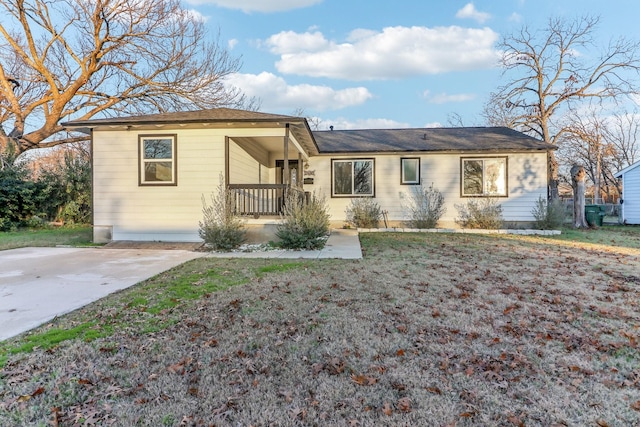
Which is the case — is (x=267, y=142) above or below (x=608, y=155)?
below

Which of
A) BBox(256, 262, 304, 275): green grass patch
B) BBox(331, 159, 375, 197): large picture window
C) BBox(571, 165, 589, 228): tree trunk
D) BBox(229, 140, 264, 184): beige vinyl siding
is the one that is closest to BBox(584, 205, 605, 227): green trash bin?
BBox(571, 165, 589, 228): tree trunk

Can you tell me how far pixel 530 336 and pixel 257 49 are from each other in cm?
1838

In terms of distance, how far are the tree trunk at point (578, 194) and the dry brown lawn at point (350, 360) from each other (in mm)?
10545

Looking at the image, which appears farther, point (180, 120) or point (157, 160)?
point (157, 160)

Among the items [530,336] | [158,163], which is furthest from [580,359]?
[158,163]

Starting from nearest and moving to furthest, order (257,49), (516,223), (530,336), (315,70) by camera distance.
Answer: (530,336) → (516,223) → (257,49) → (315,70)

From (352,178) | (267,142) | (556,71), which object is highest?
(556,71)

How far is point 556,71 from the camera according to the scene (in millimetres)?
19391

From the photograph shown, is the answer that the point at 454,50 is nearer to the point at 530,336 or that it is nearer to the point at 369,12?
the point at 369,12

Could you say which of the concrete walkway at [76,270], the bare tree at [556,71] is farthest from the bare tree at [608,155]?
the concrete walkway at [76,270]

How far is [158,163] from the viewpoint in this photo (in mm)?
8773

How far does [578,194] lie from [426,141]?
6413 mm

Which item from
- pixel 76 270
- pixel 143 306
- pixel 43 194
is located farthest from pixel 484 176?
pixel 43 194

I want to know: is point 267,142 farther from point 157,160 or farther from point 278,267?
point 278,267
